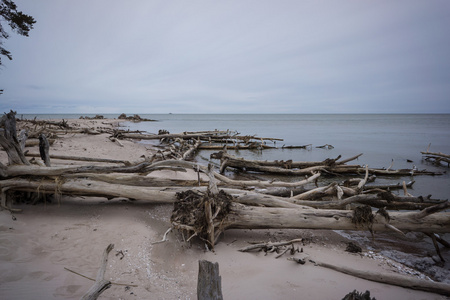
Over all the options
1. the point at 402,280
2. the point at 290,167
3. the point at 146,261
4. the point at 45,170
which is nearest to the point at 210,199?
the point at 146,261

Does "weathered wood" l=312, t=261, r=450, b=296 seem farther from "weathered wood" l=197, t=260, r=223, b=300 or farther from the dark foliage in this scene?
the dark foliage

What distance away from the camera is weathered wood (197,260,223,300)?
5.88ft

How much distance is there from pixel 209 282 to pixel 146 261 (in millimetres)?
2064

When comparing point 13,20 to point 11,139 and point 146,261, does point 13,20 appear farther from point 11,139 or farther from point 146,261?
point 146,261

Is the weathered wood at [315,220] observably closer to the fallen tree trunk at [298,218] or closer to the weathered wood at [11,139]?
the fallen tree trunk at [298,218]

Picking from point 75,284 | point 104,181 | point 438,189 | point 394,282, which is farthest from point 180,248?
point 438,189

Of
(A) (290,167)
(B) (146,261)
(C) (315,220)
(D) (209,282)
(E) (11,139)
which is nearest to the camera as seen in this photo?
(D) (209,282)

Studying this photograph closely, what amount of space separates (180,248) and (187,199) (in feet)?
2.69

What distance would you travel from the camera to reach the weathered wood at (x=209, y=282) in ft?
5.88

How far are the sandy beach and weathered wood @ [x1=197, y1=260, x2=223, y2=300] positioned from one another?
4.01 feet

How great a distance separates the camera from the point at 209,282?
1811 millimetres

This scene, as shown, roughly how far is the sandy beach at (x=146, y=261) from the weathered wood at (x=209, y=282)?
48.2 inches

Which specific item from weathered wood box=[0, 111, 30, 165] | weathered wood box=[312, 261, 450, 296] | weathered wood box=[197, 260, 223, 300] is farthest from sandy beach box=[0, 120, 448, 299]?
weathered wood box=[197, 260, 223, 300]

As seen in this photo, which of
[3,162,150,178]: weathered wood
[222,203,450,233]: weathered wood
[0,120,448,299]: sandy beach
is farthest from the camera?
[3,162,150,178]: weathered wood
